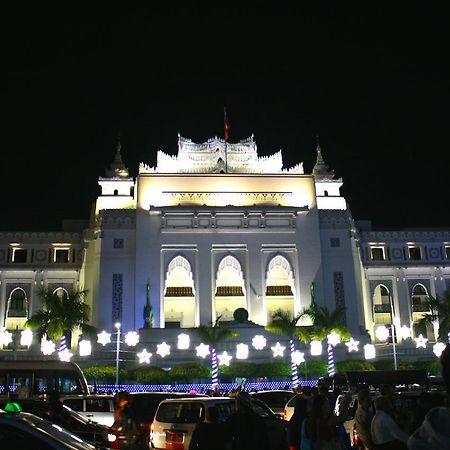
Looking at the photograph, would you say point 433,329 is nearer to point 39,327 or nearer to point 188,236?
Result: point 188,236

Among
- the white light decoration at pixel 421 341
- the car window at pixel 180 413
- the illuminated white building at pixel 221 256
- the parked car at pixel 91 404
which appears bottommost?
the car window at pixel 180 413

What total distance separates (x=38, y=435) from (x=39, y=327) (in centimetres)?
4052

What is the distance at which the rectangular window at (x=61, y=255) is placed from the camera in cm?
5341

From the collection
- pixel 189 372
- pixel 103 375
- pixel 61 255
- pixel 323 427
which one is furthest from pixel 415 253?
pixel 323 427

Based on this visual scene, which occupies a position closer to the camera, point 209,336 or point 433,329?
point 209,336

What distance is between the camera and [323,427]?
7.43 meters

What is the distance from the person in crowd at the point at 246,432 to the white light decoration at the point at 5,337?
42673 millimetres

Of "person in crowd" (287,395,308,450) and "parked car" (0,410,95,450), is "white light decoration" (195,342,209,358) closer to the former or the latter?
"person in crowd" (287,395,308,450)

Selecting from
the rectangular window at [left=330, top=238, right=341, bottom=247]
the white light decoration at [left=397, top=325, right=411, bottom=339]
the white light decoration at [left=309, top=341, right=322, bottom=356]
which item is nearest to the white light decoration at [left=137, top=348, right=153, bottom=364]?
the white light decoration at [left=309, top=341, right=322, bottom=356]

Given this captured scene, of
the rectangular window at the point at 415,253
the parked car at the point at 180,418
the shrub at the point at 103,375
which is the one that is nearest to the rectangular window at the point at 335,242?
the rectangular window at the point at 415,253

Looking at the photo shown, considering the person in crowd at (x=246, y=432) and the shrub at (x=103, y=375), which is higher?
the shrub at (x=103, y=375)

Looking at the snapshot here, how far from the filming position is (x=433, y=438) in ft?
12.9

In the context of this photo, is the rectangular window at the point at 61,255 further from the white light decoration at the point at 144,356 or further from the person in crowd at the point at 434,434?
the person in crowd at the point at 434,434

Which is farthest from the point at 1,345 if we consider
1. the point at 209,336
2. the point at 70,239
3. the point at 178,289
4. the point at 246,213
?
the point at 246,213
